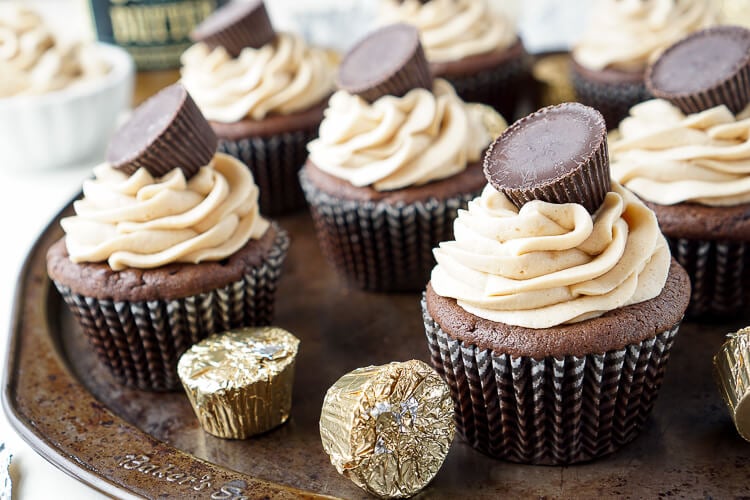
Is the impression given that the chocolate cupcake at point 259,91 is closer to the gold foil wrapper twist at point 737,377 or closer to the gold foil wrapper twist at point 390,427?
the gold foil wrapper twist at point 390,427

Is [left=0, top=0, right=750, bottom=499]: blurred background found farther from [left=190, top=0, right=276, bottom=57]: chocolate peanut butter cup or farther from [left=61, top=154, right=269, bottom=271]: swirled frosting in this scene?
[left=190, top=0, right=276, bottom=57]: chocolate peanut butter cup

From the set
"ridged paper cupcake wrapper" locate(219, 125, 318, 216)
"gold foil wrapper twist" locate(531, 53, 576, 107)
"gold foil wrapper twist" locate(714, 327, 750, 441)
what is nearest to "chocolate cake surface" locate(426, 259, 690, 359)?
"gold foil wrapper twist" locate(714, 327, 750, 441)

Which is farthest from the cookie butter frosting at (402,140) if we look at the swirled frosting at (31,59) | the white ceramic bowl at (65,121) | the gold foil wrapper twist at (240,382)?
the swirled frosting at (31,59)

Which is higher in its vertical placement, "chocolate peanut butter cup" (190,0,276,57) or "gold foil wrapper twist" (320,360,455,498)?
"chocolate peanut butter cup" (190,0,276,57)

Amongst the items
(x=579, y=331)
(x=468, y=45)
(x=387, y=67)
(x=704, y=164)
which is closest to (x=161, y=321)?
(x=387, y=67)

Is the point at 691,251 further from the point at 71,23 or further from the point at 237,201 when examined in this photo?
the point at 71,23

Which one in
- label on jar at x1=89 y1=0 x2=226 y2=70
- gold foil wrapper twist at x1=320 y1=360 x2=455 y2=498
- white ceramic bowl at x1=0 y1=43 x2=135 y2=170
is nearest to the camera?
gold foil wrapper twist at x1=320 y1=360 x2=455 y2=498

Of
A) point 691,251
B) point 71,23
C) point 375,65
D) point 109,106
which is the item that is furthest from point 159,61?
point 691,251
